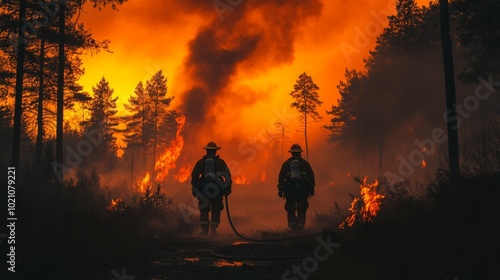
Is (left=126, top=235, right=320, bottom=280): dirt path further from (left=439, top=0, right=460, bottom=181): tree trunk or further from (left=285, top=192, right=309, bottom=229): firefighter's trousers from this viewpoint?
(left=439, top=0, right=460, bottom=181): tree trunk

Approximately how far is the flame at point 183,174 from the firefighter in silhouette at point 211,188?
26.0 m

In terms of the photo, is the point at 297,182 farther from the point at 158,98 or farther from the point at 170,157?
the point at 158,98

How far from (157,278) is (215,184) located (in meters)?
6.19

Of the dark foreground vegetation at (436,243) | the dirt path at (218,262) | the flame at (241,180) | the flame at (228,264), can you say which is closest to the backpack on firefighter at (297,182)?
the dirt path at (218,262)

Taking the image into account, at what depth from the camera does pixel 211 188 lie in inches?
467

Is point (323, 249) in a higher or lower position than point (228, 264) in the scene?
higher

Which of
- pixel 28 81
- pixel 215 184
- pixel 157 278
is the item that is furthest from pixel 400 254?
pixel 28 81

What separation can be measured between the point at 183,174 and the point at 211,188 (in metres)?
26.5

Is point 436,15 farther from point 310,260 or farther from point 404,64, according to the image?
point 310,260

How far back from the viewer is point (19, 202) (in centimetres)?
894

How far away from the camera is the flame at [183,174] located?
37.6 meters

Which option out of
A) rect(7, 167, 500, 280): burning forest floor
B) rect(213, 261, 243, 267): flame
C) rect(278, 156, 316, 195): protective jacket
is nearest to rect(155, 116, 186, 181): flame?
rect(278, 156, 316, 195): protective jacket

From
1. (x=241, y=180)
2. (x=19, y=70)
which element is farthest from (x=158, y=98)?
(x=19, y=70)

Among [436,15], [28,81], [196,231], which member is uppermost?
[436,15]
